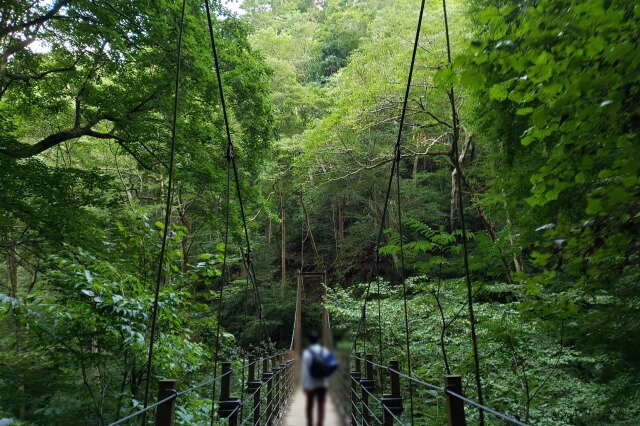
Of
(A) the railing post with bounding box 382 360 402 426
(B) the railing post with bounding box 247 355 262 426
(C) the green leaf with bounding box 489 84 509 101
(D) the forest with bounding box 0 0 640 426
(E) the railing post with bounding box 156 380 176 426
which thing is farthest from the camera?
(B) the railing post with bounding box 247 355 262 426

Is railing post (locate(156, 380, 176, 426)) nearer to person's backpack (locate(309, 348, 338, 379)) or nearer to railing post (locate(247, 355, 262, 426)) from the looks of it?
person's backpack (locate(309, 348, 338, 379))

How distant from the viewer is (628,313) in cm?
219

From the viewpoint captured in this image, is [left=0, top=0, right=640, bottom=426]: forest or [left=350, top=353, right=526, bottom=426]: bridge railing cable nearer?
[left=350, top=353, right=526, bottom=426]: bridge railing cable

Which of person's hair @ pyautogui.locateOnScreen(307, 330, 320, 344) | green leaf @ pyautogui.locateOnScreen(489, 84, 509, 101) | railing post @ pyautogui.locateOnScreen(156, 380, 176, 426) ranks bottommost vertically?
railing post @ pyautogui.locateOnScreen(156, 380, 176, 426)

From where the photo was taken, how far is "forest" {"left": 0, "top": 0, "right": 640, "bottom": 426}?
1510 millimetres

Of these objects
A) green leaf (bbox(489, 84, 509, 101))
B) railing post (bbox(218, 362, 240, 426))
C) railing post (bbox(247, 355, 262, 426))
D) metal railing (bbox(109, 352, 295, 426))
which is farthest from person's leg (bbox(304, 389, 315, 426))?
railing post (bbox(247, 355, 262, 426))

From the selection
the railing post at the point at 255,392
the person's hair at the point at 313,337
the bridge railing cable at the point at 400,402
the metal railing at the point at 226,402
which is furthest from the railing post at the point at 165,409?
the railing post at the point at 255,392

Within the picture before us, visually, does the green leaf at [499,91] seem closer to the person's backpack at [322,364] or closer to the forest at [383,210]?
the forest at [383,210]

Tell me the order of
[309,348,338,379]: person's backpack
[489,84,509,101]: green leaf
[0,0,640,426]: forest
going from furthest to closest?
1. [489,84,509,101]: green leaf
2. [0,0,640,426]: forest
3. [309,348,338,379]: person's backpack

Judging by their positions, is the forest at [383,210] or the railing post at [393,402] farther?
the railing post at [393,402]

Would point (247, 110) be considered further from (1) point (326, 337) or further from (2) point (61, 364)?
(1) point (326, 337)

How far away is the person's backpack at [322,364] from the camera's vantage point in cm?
39

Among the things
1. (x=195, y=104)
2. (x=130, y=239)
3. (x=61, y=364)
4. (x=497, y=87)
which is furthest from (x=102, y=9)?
(x=497, y=87)

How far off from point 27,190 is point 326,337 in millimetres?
4630
